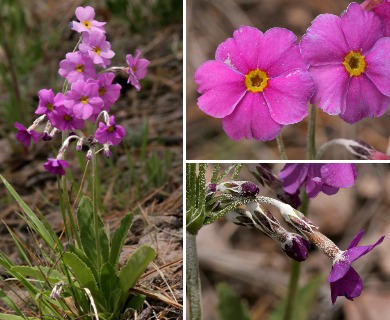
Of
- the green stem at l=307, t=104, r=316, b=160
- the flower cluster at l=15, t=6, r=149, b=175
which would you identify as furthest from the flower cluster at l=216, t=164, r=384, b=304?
the flower cluster at l=15, t=6, r=149, b=175

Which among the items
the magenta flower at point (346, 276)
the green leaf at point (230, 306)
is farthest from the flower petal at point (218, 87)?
the green leaf at point (230, 306)

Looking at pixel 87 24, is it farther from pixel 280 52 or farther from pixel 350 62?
pixel 350 62

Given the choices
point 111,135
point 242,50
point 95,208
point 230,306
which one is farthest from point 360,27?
point 230,306

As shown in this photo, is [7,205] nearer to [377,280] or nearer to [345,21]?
[377,280]

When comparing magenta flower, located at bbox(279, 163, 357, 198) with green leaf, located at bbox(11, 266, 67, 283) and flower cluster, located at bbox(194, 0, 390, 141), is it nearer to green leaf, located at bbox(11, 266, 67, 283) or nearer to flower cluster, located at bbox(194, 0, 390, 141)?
flower cluster, located at bbox(194, 0, 390, 141)

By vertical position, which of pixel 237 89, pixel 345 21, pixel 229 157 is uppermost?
pixel 345 21

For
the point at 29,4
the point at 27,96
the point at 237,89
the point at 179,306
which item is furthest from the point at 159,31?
the point at 237,89
